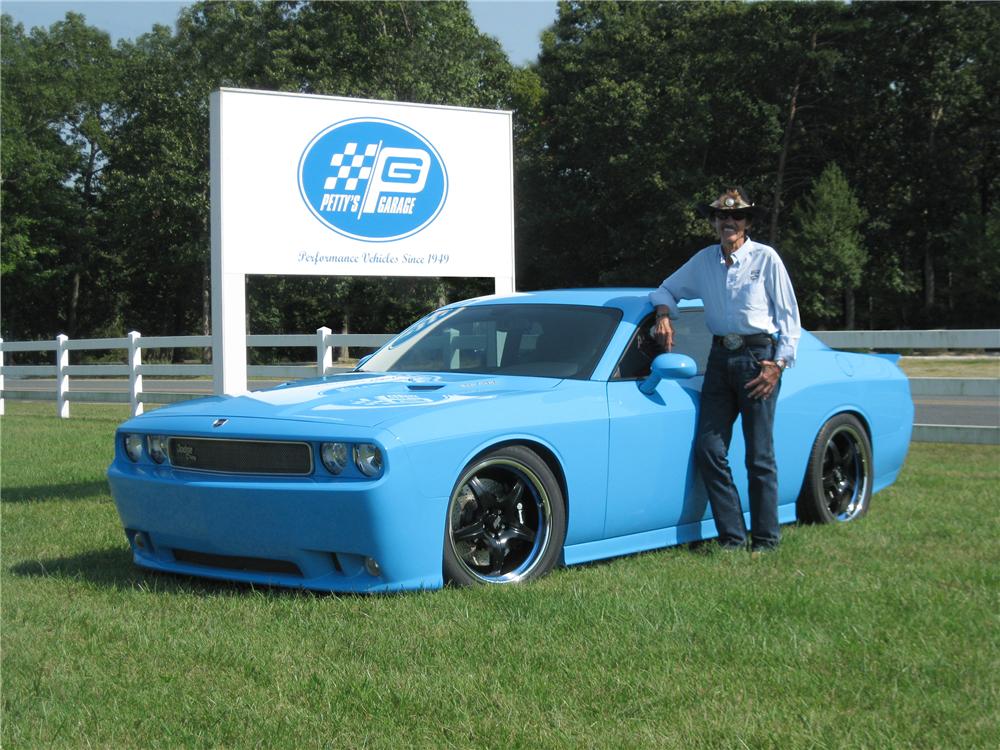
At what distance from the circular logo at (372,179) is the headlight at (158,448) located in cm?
419

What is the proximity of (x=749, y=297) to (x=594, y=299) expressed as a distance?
2.69ft

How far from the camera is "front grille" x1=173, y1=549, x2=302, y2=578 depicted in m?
5.10

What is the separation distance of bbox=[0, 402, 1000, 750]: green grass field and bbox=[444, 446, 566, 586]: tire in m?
0.16

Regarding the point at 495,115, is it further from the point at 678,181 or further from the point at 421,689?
the point at 678,181

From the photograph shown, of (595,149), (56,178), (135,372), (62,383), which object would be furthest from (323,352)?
(56,178)

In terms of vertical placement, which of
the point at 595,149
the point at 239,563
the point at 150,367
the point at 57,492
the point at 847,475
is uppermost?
the point at 595,149

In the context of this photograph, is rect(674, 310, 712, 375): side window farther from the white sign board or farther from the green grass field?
the white sign board

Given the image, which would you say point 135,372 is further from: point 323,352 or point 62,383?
point 323,352

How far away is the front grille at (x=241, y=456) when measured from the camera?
496 centimetres

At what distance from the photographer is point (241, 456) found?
511 centimetres

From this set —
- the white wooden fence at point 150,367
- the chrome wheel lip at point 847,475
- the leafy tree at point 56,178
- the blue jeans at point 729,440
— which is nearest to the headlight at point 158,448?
the blue jeans at point 729,440

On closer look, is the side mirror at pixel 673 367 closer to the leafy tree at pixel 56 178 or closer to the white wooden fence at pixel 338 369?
the white wooden fence at pixel 338 369

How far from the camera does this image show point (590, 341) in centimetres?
612

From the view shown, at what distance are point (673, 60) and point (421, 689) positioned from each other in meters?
51.9
